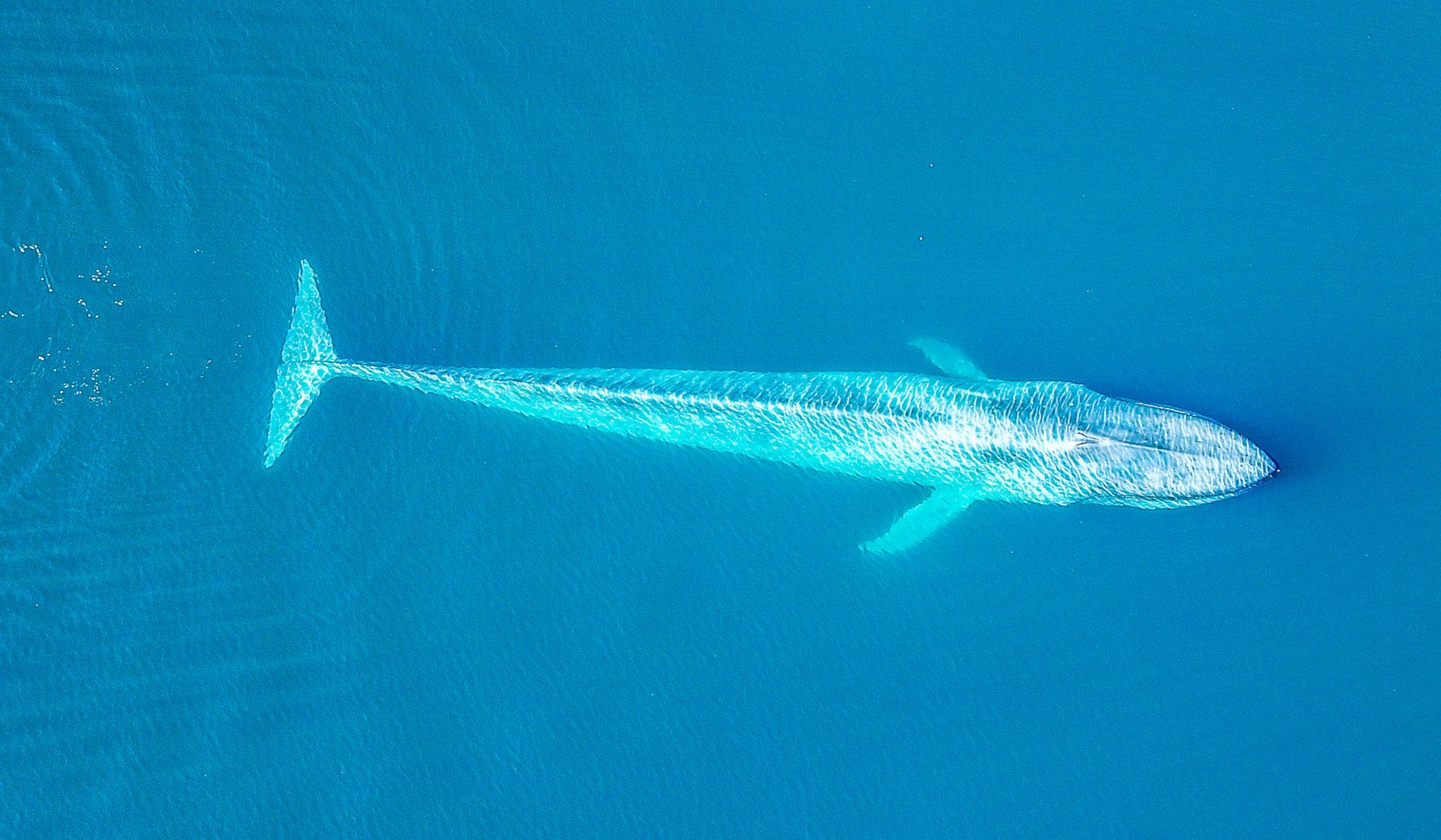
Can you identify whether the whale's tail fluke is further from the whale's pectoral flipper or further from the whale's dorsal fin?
the whale's dorsal fin

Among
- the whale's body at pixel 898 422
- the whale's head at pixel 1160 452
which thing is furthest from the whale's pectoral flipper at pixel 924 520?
the whale's head at pixel 1160 452

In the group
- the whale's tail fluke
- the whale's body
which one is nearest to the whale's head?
the whale's body

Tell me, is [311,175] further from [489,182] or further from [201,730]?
[201,730]

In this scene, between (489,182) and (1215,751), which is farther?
(489,182)

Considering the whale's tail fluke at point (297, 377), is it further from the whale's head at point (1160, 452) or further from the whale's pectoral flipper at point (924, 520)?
the whale's head at point (1160, 452)

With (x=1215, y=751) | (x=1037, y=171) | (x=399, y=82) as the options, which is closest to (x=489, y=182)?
(x=399, y=82)

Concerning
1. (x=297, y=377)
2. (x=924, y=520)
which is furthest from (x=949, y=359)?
(x=297, y=377)
